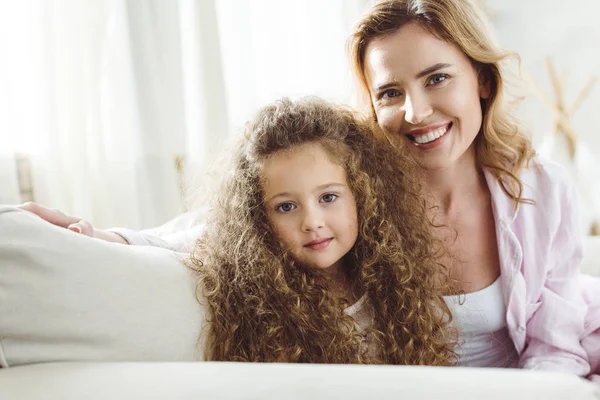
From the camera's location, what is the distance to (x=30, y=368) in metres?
0.78

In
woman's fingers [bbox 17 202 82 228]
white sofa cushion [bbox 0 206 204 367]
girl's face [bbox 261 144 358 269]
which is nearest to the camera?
white sofa cushion [bbox 0 206 204 367]

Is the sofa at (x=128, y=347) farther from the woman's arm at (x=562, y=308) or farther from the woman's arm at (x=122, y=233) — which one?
the woman's arm at (x=562, y=308)

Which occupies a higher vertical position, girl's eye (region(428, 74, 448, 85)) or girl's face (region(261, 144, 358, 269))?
girl's eye (region(428, 74, 448, 85))

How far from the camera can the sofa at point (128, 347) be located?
0.61 metres

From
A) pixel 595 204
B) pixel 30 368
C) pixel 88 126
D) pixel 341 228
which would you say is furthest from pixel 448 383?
pixel 595 204

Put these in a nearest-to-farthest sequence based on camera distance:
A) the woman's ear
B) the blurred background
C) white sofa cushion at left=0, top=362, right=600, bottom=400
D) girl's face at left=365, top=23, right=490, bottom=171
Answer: white sofa cushion at left=0, top=362, right=600, bottom=400 < girl's face at left=365, top=23, right=490, bottom=171 < the woman's ear < the blurred background

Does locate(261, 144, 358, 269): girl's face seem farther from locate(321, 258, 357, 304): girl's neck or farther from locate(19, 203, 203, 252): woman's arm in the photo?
locate(19, 203, 203, 252): woman's arm

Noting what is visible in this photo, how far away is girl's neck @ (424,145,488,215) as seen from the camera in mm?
1464

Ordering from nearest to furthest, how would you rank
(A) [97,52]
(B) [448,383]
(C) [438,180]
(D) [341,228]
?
(B) [448,383], (D) [341,228], (C) [438,180], (A) [97,52]

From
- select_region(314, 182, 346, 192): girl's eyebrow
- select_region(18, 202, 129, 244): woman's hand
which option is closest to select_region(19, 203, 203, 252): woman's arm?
select_region(18, 202, 129, 244): woman's hand

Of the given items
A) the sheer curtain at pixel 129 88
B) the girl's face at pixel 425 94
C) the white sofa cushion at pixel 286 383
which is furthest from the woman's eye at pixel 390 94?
the white sofa cushion at pixel 286 383

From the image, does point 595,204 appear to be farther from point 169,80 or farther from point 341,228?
point 341,228

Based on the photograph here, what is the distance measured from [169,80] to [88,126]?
0.36 meters

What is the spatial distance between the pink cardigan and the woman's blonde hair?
1.3 inches
